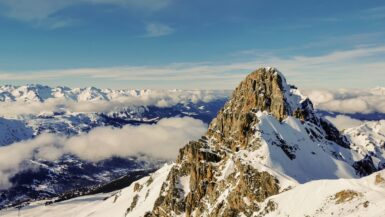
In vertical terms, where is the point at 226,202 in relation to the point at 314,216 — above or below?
below

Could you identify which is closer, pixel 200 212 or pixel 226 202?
pixel 226 202

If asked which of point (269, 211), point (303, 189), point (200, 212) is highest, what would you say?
point (303, 189)

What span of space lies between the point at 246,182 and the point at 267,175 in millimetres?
9537

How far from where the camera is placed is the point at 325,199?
119 meters

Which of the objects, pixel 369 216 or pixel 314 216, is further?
pixel 314 216

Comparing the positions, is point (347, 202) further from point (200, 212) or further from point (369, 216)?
point (200, 212)

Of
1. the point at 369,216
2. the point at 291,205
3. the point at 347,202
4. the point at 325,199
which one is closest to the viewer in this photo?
the point at 369,216

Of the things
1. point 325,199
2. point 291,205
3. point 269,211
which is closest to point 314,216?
point 325,199

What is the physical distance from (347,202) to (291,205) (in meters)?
24.4

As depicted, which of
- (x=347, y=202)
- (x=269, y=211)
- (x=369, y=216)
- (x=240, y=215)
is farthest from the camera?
(x=240, y=215)

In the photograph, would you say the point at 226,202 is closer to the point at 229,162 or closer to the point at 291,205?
the point at 229,162

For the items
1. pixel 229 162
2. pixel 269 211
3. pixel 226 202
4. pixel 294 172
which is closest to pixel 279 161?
pixel 294 172

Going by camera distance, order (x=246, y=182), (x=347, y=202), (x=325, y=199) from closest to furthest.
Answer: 1. (x=347, y=202)
2. (x=325, y=199)
3. (x=246, y=182)

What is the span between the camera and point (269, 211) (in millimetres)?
143000
